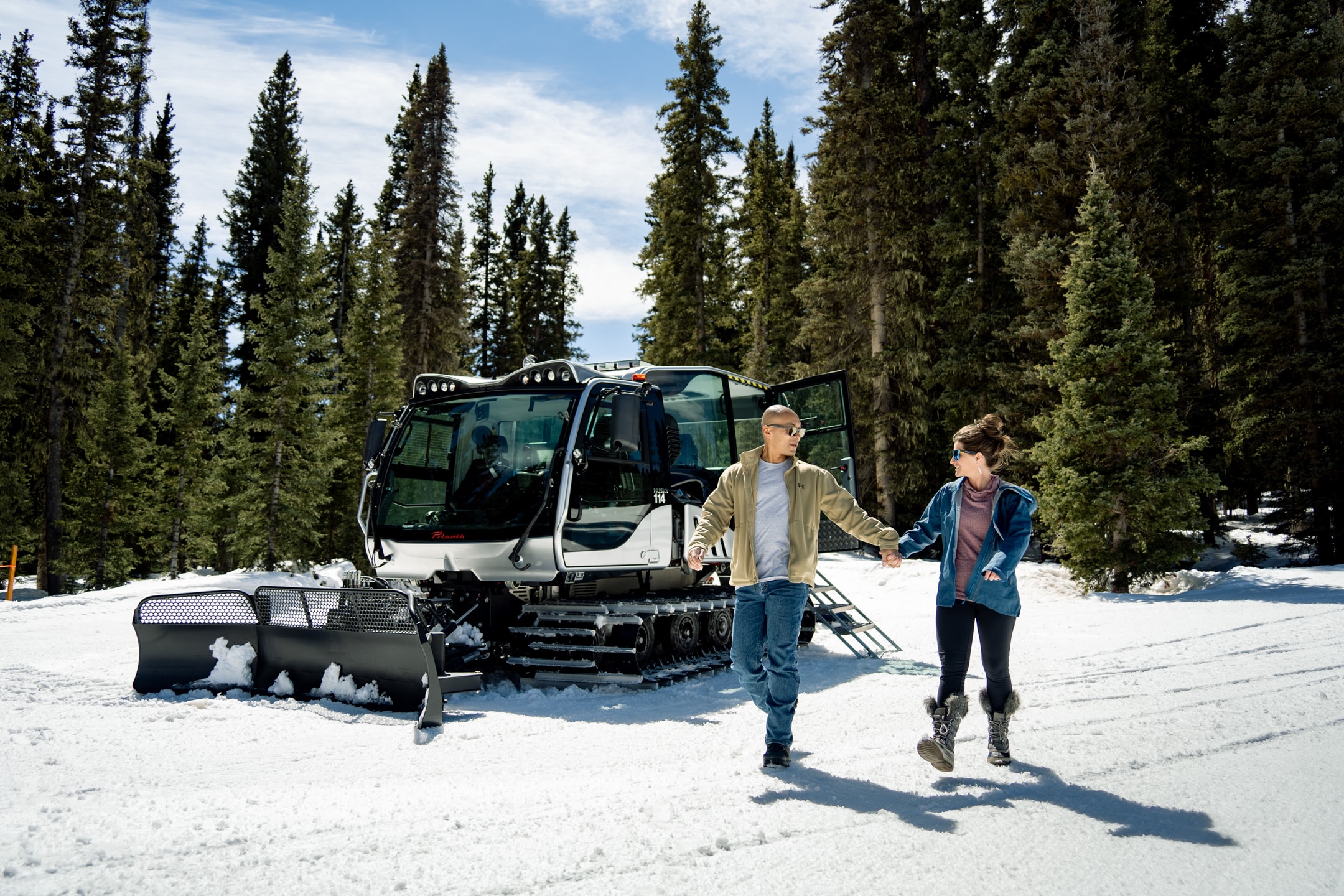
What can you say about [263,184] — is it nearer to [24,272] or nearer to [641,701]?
[24,272]

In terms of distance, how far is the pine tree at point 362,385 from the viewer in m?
28.6

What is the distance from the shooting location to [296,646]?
6.62 m

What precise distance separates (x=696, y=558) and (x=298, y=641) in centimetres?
394

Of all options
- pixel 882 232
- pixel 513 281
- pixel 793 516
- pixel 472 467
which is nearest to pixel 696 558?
pixel 793 516

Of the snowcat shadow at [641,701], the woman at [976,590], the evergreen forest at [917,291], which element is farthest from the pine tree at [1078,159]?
the woman at [976,590]

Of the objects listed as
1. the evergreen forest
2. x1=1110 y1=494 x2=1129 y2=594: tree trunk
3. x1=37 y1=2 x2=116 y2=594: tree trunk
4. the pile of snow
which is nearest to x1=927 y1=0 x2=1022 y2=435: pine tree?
the evergreen forest

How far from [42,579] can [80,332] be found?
7.58 meters

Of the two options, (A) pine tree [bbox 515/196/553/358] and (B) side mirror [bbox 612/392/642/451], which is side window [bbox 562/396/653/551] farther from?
(A) pine tree [bbox 515/196/553/358]

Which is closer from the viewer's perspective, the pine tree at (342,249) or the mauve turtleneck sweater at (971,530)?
the mauve turtleneck sweater at (971,530)

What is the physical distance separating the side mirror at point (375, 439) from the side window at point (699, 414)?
282 cm

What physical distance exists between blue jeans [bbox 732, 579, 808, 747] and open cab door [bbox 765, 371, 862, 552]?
5.35 metres

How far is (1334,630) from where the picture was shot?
926cm

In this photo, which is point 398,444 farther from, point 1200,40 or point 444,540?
point 1200,40

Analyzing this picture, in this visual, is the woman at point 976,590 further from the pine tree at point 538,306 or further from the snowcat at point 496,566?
the pine tree at point 538,306
